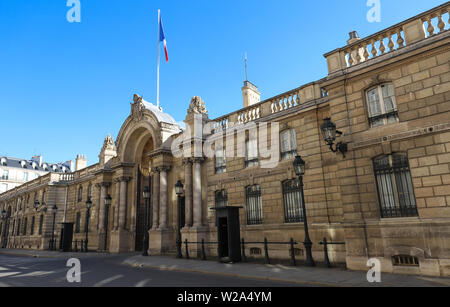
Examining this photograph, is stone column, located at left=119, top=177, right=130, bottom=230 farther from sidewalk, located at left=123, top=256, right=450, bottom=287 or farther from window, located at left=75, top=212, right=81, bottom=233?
sidewalk, located at left=123, top=256, right=450, bottom=287

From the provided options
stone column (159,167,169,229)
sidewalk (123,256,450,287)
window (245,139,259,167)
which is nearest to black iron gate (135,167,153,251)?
stone column (159,167,169,229)

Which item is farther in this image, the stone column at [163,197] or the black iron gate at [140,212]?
the black iron gate at [140,212]

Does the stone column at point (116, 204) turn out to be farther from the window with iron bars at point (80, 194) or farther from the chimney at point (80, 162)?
the chimney at point (80, 162)

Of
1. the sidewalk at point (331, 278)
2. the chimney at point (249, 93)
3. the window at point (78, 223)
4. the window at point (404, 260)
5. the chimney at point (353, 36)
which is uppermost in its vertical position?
the chimney at point (249, 93)

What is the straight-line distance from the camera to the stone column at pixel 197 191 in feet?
64.8

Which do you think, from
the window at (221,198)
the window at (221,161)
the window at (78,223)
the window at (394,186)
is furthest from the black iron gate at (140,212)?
the window at (394,186)

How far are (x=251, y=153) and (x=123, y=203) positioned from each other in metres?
14.9

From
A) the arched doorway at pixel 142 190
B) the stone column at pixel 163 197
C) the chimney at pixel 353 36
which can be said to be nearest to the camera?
the chimney at pixel 353 36

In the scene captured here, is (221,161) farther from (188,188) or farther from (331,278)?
(331,278)

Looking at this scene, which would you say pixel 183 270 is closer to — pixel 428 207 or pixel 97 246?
pixel 428 207

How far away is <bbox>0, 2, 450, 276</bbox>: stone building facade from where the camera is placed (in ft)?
33.5

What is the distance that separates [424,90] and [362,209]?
15.6ft

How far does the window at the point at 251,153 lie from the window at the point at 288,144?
5.96 ft

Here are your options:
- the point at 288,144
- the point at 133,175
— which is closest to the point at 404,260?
the point at 288,144
